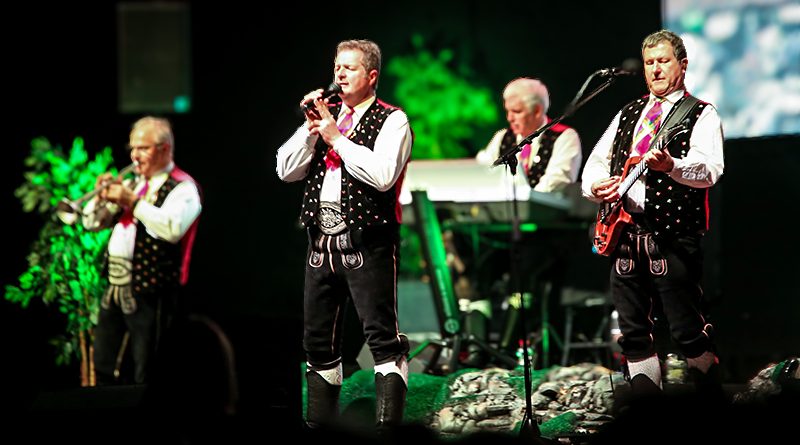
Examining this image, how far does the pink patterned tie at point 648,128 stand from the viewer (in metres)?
4.21

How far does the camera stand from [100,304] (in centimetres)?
560

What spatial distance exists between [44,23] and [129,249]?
395 centimetres

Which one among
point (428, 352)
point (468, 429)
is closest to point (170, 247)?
point (428, 352)

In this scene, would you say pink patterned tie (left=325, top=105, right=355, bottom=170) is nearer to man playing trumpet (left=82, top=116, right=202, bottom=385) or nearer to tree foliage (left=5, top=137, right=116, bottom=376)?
man playing trumpet (left=82, top=116, right=202, bottom=385)

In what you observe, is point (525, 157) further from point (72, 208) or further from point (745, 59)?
point (72, 208)

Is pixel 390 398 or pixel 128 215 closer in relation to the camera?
pixel 390 398

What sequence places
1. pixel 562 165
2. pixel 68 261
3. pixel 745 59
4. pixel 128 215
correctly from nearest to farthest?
1. pixel 562 165
2. pixel 128 215
3. pixel 68 261
4. pixel 745 59

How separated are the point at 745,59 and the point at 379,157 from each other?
4.10 metres

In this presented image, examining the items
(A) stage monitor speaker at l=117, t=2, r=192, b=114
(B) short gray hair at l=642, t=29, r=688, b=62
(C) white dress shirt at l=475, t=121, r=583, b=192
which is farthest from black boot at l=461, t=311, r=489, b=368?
(A) stage monitor speaker at l=117, t=2, r=192, b=114

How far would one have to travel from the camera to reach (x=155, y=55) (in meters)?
9.11

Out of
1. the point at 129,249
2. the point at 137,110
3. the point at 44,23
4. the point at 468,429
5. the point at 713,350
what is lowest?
the point at 468,429

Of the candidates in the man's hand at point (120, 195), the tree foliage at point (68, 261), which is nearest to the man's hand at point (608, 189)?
the man's hand at point (120, 195)

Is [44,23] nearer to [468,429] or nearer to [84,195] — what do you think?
[84,195]

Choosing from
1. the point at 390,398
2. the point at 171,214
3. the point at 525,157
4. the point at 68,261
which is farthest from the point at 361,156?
the point at 68,261
